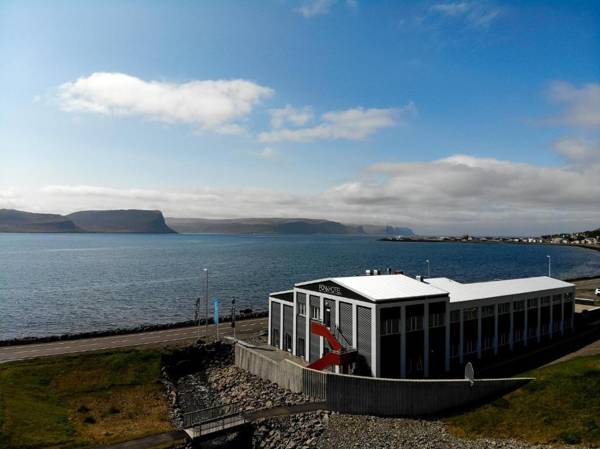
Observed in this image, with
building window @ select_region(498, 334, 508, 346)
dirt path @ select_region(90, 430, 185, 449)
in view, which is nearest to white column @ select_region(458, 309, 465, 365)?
building window @ select_region(498, 334, 508, 346)

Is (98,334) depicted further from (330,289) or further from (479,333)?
(479,333)

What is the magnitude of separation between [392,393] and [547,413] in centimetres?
1384

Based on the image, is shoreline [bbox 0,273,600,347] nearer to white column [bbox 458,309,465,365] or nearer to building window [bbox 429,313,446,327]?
white column [bbox 458,309,465,365]

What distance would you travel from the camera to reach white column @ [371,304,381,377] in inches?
1813

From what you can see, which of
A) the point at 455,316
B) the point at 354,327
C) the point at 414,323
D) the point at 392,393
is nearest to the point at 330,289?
the point at 354,327

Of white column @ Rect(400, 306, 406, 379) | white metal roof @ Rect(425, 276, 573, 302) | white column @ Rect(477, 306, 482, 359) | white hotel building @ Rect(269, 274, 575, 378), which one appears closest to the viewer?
white hotel building @ Rect(269, 274, 575, 378)

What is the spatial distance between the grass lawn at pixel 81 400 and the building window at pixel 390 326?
2358cm

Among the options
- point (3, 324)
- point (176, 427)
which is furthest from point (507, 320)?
point (3, 324)

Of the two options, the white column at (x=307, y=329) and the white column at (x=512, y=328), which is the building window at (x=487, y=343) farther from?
the white column at (x=307, y=329)

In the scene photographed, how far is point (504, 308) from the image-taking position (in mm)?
59469

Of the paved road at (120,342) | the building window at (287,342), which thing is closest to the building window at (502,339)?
the building window at (287,342)

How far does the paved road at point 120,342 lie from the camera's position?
61844mm

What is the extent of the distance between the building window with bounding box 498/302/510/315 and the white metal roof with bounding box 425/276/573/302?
145 cm

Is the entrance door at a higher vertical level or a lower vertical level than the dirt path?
higher
